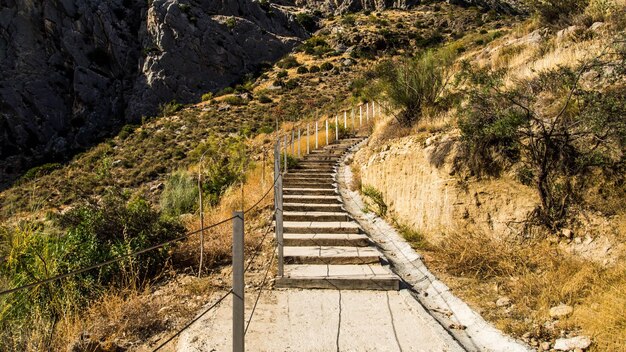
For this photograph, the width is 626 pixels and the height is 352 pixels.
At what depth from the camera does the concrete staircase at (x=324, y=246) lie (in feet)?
18.8

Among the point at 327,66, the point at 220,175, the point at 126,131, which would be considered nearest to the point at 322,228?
the point at 220,175

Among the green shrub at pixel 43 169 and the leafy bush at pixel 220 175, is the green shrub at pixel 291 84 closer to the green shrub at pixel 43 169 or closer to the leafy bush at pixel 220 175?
the green shrub at pixel 43 169

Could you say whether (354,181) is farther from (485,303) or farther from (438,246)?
(485,303)

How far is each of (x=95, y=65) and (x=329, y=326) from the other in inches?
1968

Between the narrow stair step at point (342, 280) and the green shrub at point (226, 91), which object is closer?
the narrow stair step at point (342, 280)

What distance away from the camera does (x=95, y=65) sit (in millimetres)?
Result: 45219

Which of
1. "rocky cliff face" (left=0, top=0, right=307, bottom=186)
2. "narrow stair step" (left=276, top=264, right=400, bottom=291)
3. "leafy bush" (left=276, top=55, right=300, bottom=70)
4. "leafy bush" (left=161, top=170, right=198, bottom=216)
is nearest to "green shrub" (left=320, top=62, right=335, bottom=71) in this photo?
"leafy bush" (left=276, top=55, right=300, bottom=70)

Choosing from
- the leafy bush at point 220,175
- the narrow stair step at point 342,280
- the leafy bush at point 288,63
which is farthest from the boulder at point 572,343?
the leafy bush at point 288,63

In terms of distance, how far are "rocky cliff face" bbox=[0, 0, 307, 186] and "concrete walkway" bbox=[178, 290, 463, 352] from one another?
1611 inches

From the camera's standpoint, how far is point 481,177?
6883mm

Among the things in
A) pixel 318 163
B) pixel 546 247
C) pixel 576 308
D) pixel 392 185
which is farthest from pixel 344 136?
pixel 576 308

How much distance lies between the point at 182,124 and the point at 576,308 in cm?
3635

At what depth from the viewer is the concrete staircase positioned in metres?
5.74

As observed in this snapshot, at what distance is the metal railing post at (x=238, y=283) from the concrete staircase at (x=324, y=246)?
2854 mm
